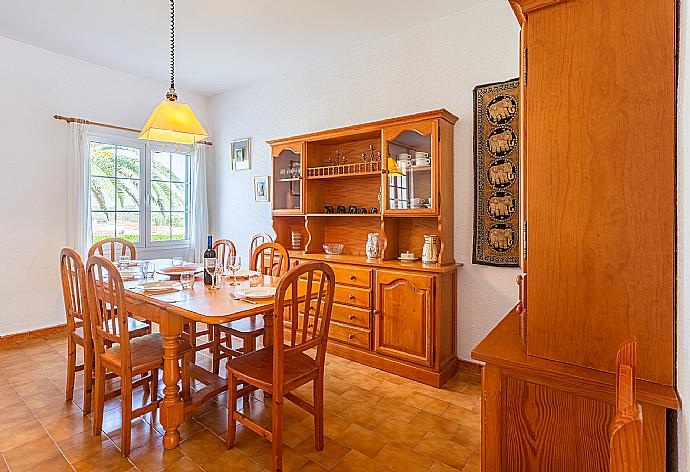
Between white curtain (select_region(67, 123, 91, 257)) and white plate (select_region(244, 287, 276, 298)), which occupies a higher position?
white curtain (select_region(67, 123, 91, 257))

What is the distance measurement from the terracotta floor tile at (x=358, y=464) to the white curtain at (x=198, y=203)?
3.60m

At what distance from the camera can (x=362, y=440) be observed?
6.88ft

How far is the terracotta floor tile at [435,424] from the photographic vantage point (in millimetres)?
2176

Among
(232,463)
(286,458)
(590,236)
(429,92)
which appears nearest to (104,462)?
(232,463)

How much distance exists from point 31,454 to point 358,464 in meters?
1.64

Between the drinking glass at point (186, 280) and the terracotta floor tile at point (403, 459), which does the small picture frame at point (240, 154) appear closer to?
the drinking glass at point (186, 280)

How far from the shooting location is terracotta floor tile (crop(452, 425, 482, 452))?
205cm

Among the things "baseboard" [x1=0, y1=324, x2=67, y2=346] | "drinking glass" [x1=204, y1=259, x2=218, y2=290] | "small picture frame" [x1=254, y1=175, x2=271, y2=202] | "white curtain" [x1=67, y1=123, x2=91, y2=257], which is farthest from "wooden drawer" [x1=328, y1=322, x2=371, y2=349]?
"baseboard" [x1=0, y1=324, x2=67, y2=346]

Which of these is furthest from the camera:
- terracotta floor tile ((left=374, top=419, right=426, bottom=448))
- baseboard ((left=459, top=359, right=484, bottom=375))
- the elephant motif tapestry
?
baseboard ((left=459, top=359, right=484, bottom=375))

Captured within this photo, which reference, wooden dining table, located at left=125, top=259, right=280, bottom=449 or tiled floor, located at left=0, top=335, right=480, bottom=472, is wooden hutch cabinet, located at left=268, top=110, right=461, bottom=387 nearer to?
tiled floor, located at left=0, top=335, right=480, bottom=472

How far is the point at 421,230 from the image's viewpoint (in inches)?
126

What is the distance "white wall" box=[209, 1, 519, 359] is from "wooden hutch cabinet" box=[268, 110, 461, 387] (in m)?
0.13

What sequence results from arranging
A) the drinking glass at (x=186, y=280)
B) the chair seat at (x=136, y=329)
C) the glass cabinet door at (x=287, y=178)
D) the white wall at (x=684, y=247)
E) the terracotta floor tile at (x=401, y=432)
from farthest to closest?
the glass cabinet door at (x=287, y=178)
the chair seat at (x=136, y=329)
the drinking glass at (x=186, y=280)
the terracotta floor tile at (x=401, y=432)
the white wall at (x=684, y=247)

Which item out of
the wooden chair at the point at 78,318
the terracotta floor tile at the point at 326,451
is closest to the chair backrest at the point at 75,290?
the wooden chair at the point at 78,318
